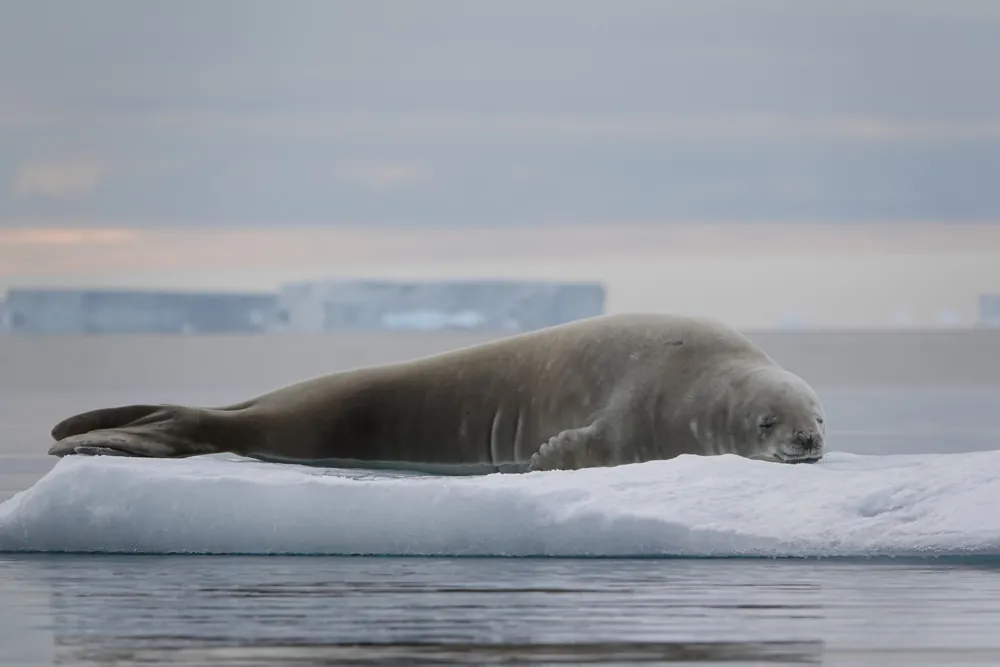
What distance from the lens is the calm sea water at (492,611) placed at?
337cm

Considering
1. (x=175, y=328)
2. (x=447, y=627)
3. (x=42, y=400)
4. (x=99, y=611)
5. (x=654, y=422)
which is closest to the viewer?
(x=447, y=627)

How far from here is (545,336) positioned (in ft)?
24.0

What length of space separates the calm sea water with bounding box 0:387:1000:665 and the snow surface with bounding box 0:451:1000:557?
0.33ft

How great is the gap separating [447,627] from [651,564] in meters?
1.18

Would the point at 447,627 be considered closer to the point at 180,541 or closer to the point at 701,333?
the point at 180,541

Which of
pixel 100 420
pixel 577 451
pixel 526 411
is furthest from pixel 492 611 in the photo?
pixel 100 420

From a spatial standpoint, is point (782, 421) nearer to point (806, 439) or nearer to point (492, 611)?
point (806, 439)

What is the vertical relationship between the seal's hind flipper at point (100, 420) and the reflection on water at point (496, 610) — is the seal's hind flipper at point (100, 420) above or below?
above

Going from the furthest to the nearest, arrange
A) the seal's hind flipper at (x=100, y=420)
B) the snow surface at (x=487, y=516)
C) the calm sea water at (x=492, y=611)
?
the seal's hind flipper at (x=100, y=420)
the snow surface at (x=487, y=516)
the calm sea water at (x=492, y=611)

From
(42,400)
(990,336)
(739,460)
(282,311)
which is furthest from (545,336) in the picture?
(990,336)

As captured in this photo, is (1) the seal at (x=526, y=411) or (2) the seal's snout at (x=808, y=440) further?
(1) the seal at (x=526, y=411)

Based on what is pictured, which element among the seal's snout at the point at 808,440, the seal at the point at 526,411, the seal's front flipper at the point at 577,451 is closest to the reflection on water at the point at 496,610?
the seal's snout at the point at 808,440

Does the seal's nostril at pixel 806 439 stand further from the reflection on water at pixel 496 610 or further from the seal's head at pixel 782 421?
the reflection on water at pixel 496 610

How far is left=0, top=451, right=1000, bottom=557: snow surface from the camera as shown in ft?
15.9
